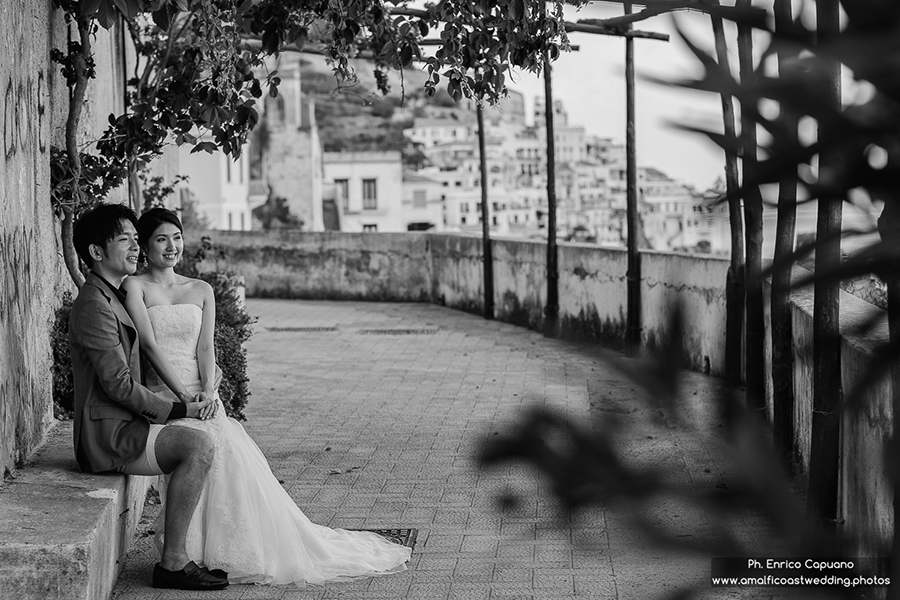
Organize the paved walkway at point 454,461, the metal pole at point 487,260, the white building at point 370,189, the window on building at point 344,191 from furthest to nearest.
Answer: the white building at point 370,189 < the window on building at point 344,191 < the metal pole at point 487,260 < the paved walkway at point 454,461

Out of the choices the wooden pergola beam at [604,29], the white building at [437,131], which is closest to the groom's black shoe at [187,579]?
the wooden pergola beam at [604,29]

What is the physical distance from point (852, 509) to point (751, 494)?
405cm

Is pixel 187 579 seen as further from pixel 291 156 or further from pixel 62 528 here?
pixel 291 156

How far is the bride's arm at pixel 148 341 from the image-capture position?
208 inches

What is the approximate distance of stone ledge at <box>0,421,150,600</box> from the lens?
4.00 metres

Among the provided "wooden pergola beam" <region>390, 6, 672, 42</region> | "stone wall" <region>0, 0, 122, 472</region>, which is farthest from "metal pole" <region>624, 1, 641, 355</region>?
"stone wall" <region>0, 0, 122, 472</region>

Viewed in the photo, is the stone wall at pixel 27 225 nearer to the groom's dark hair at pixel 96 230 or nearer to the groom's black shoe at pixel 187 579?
the groom's dark hair at pixel 96 230

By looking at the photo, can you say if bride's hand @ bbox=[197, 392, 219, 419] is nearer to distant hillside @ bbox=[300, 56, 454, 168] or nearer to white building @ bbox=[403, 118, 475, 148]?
distant hillside @ bbox=[300, 56, 454, 168]

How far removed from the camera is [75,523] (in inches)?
169

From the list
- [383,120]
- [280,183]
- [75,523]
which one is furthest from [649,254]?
[383,120]

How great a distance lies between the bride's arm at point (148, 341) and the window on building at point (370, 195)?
214ft

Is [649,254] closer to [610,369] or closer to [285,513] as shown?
[285,513]

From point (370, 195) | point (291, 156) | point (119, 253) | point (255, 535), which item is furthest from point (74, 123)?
point (370, 195)

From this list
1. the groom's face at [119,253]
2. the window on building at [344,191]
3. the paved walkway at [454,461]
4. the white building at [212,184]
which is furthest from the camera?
the window on building at [344,191]
